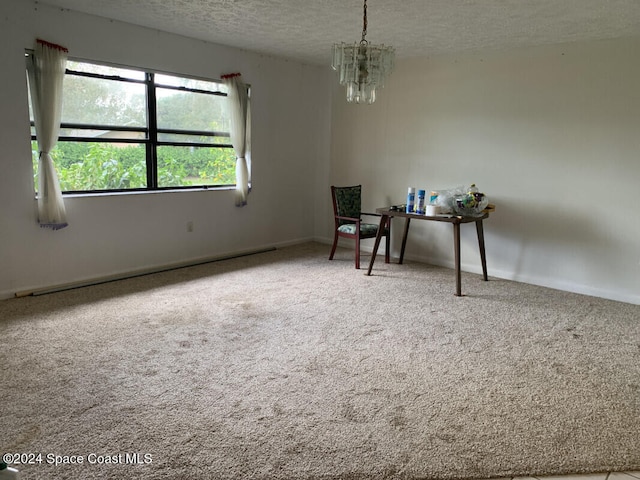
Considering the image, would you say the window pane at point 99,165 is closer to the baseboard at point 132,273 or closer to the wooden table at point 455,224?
the baseboard at point 132,273

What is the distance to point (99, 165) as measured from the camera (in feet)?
14.7

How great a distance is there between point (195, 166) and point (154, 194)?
1.96ft

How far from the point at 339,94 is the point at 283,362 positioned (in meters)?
4.20

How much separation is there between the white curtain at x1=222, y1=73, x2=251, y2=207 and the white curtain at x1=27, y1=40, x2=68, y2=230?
174 centimetres

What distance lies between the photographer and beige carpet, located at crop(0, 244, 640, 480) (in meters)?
2.05

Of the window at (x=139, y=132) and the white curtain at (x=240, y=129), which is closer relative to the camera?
the window at (x=139, y=132)

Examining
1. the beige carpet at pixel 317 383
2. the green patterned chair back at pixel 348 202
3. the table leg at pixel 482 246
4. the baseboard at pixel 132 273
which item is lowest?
the beige carpet at pixel 317 383

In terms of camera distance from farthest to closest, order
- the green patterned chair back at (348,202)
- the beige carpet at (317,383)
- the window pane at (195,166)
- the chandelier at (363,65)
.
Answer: the green patterned chair back at (348,202)
the window pane at (195,166)
the chandelier at (363,65)
the beige carpet at (317,383)

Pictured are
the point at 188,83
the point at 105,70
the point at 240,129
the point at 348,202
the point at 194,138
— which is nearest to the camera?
the point at 105,70

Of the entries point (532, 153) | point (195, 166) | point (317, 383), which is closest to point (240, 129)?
point (195, 166)

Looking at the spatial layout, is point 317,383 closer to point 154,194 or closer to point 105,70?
point 154,194

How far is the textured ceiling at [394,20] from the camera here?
141 inches

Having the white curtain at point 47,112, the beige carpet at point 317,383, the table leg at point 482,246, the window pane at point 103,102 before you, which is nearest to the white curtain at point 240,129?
the window pane at point 103,102

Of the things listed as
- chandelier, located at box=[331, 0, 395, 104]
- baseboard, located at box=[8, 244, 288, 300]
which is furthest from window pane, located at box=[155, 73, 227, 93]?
chandelier, located at box=[331, 0, 395, 104]
